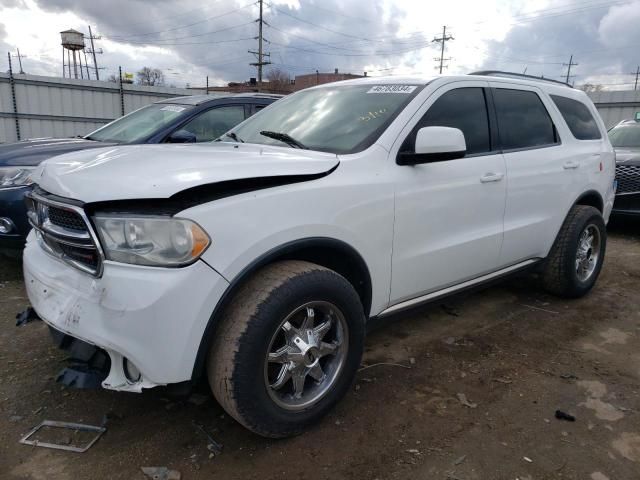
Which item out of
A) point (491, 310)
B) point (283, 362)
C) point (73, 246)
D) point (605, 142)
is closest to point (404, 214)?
point (283, 362)

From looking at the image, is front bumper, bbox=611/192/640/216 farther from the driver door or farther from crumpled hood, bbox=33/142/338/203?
crumpled hood, bbox=33/142/338/203

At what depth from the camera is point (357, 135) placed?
282 cm

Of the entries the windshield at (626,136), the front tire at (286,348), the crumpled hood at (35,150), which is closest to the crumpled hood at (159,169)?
the front tire at (286,348)

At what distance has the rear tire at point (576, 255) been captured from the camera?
4156mm

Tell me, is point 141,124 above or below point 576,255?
above

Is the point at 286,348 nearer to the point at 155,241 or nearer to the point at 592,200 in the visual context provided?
the point at 155,241

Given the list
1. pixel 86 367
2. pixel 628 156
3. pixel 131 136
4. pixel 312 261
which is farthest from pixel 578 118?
pixel 131 136

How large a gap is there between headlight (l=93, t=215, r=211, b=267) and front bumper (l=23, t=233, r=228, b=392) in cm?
4

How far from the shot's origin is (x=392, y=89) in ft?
10.3

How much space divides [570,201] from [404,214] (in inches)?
85.7

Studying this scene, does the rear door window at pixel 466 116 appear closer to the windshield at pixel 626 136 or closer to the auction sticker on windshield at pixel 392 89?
the auction sticker on windshield at pixel 392 89

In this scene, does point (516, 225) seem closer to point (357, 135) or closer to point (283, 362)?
point (357, 135)

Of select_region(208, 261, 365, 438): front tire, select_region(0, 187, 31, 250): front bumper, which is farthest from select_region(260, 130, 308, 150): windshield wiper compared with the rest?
select_region(0, 187, 31, 250): front bumper

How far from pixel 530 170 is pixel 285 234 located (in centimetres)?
231
